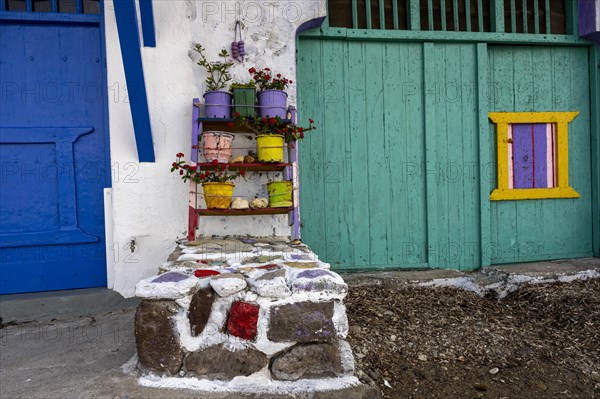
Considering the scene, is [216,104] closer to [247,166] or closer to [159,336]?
[247,166]

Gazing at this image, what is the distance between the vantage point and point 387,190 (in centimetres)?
389

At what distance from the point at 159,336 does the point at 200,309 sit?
0.69 feet

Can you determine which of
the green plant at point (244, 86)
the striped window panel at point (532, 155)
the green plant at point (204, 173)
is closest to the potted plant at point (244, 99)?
the green plant at point (244, 86)

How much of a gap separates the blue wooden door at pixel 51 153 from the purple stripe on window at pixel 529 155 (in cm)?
358

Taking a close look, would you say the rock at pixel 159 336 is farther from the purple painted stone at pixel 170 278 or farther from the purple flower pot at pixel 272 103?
the purple flower pot at pixel 272 103

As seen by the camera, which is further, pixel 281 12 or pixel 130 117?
pixel 281 12

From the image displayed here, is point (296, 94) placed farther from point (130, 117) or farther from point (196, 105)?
point (130, 117)

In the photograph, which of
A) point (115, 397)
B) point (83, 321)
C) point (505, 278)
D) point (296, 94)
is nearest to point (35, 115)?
point (83, 321)

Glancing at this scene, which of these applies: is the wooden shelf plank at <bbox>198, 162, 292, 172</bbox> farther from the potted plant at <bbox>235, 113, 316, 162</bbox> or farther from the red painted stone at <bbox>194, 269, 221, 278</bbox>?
the red painted stone at <bbox>194, 269, 221, 278</bbox>

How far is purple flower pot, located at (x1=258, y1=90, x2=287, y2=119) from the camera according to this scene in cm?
318

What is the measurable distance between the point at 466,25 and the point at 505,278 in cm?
226

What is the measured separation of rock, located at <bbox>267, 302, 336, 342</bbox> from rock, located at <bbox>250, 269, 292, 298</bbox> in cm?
6

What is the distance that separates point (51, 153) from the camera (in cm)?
341

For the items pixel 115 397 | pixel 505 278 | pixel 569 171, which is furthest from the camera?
pixel 569 171
